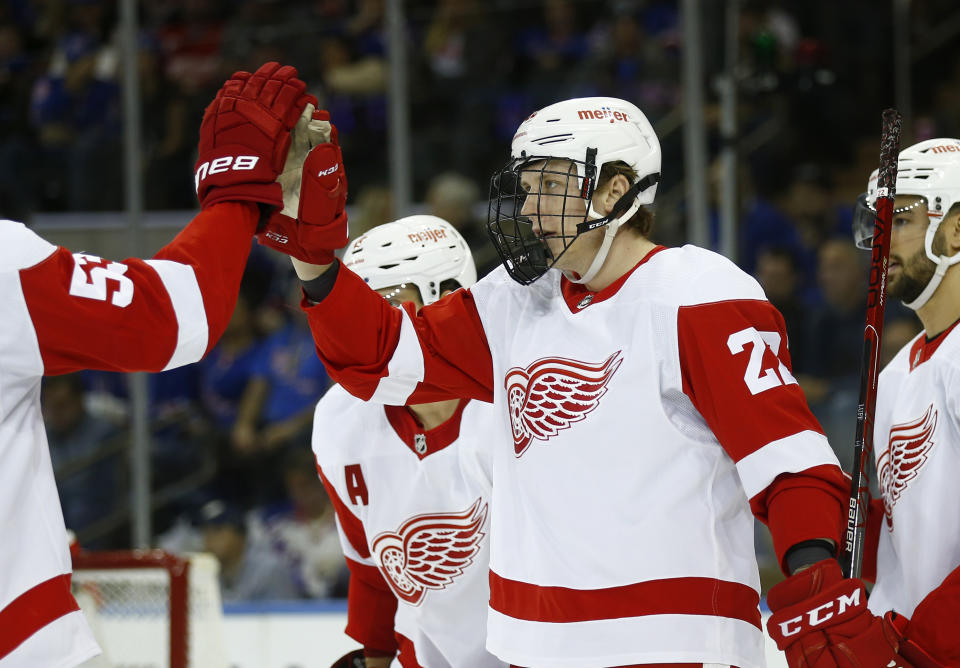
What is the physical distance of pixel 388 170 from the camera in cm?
467

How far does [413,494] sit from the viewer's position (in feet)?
7.50

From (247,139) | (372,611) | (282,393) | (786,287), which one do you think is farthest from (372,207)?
(247,139)

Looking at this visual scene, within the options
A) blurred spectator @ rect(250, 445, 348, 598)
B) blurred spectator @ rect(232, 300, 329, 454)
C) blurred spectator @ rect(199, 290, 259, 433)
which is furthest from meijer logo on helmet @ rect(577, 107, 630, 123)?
blurred spectator @ rect(199, 290, 259, 433)

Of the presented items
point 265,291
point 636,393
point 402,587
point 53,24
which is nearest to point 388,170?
point 265,291

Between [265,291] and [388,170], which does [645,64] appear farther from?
[265,291]

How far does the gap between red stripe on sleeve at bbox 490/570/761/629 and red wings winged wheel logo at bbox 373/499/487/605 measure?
433 millimetres

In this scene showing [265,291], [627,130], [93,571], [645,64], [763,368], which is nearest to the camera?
[763,368]

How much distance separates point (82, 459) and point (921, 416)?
10.9ft

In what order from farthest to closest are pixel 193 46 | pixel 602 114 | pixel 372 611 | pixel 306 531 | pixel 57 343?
pixel 193 46 → pixel 306 531 → pixel 372 611 → pixel 602 114 → pixel 57 343

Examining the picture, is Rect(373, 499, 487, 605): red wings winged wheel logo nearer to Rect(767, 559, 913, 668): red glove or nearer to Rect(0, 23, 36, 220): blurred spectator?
Rect(767, 559, 913, 668): red glove

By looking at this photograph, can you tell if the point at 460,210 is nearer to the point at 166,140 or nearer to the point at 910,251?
the point at 166,140

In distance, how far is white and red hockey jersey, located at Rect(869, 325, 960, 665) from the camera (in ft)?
6.87

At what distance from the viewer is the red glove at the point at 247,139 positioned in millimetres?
1742

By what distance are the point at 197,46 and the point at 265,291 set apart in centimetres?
102
